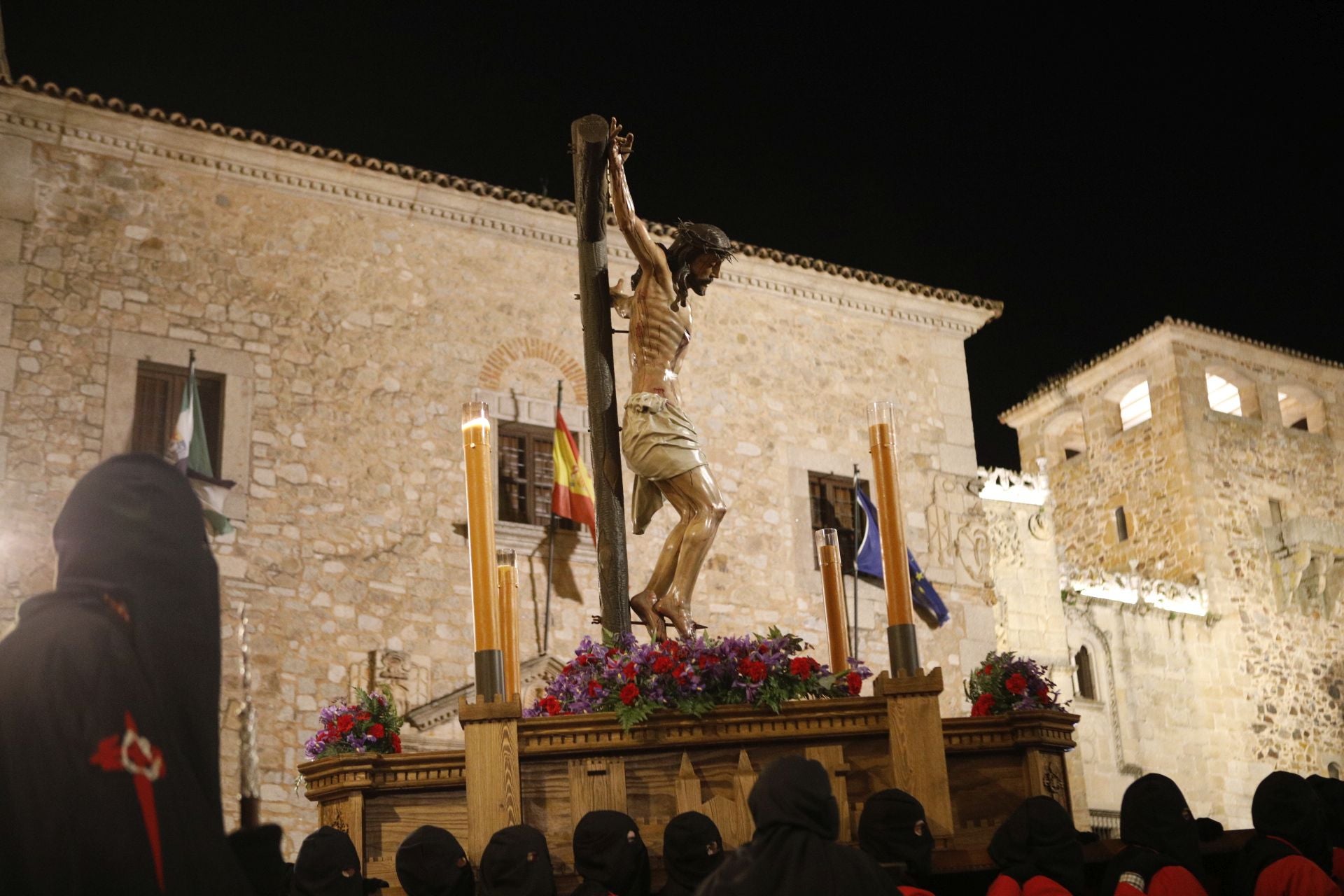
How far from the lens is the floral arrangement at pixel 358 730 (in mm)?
6137

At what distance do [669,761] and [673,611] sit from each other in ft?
3.17

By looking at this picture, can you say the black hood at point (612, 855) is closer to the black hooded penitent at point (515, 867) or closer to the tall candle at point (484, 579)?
the black hooded penitent at point (515, 867)

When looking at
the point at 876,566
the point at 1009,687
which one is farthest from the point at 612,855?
the point at 876,566

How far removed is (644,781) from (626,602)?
1.12 metres

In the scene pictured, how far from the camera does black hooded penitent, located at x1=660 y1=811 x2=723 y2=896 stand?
16.4ft

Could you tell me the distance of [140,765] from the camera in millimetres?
2283

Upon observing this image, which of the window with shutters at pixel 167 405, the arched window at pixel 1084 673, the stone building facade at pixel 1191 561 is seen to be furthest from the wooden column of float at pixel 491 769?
the arched window at pixel 1084 673

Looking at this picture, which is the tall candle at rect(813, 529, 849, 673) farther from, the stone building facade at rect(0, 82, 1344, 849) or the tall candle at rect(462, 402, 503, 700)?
the stone building facade at rect(0, 82, 1344, 849)

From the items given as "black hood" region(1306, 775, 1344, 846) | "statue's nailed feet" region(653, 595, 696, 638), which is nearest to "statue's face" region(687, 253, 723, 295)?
"statue's nailed feet" region(653, 595, 696, 638)

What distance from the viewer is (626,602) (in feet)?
22.3

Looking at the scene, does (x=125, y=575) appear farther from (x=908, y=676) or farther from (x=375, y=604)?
(x=375, y=604)

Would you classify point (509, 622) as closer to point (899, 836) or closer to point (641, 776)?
point (641, 776)

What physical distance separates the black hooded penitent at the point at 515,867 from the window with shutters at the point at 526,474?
34.4ft

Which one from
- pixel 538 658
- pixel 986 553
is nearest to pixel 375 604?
pixel 538 658
